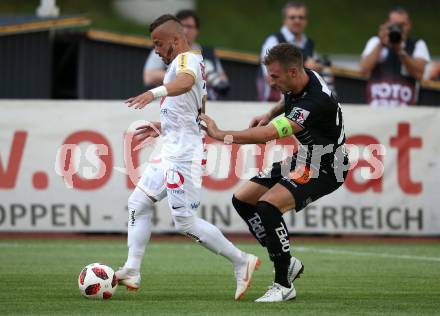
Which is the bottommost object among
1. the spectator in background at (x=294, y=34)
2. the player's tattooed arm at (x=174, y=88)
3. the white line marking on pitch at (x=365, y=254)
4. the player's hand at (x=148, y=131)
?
the white line marking on pitch at (x=365, y=254)

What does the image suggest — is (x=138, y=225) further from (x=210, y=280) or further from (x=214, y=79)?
(x=214, y=79)

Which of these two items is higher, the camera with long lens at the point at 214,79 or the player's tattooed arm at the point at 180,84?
the camera with long lens at the point at 214,79

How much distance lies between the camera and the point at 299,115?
363 inches

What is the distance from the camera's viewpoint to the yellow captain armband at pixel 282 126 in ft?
29.8

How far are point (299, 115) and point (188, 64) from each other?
1.00 metres

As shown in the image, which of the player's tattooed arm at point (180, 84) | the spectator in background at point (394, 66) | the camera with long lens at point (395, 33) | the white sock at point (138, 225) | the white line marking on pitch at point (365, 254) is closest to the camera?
the player's tattooed arm at point (180, 84)

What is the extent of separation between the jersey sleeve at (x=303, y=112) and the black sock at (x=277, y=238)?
2.38ft

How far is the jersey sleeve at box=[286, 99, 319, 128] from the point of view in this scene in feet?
30.2

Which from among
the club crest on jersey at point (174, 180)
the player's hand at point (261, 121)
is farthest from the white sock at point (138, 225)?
the player's hand at point (261, 121)

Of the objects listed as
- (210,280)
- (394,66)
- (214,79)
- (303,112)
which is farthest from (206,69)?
(303,112)

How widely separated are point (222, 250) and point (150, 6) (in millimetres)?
32891

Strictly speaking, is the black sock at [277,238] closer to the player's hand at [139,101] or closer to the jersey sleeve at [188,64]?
the jersey sleeve at [188,64]

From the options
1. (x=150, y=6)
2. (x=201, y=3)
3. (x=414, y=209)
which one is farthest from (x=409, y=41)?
(x=201, y=3)

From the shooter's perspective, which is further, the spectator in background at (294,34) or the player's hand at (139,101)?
the spectator in background at (294,34)
